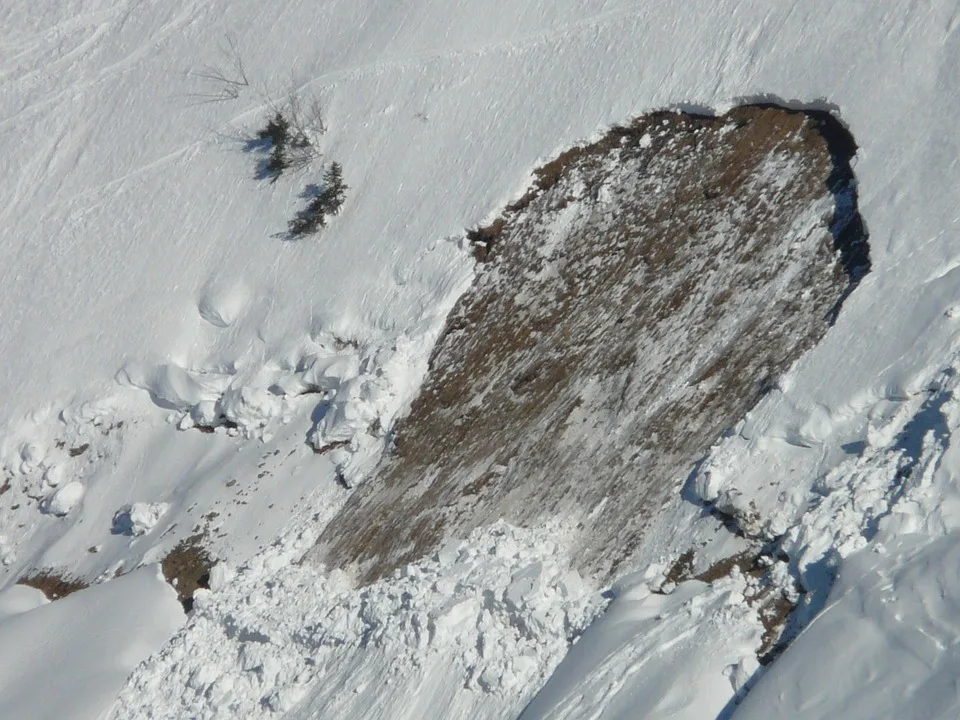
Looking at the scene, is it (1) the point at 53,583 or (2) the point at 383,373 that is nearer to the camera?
(2) the point at 383,373

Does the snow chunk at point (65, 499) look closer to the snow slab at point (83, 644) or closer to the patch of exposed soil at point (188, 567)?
the snow slab at point (83, 644)

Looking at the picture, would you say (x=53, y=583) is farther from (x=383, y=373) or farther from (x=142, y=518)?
(x=383, y=373)

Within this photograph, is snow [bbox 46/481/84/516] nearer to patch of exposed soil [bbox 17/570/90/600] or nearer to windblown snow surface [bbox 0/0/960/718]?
windblown snow surface [bbox 0/0/960/718]

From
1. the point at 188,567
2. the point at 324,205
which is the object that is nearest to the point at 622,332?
the point at 324,205

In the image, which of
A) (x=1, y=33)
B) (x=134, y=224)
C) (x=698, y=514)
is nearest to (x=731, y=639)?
(x=698, y=514)

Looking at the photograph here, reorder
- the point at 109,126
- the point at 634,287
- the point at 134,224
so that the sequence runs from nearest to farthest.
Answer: the point at 634,287, the point at 134,224, the point at 109,126

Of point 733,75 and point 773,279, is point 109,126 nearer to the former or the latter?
point 733,75

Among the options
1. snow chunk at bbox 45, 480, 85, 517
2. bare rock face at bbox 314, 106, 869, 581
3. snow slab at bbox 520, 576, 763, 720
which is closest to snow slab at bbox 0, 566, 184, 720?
snow chunk at bbox 45, 480, 85, 517
